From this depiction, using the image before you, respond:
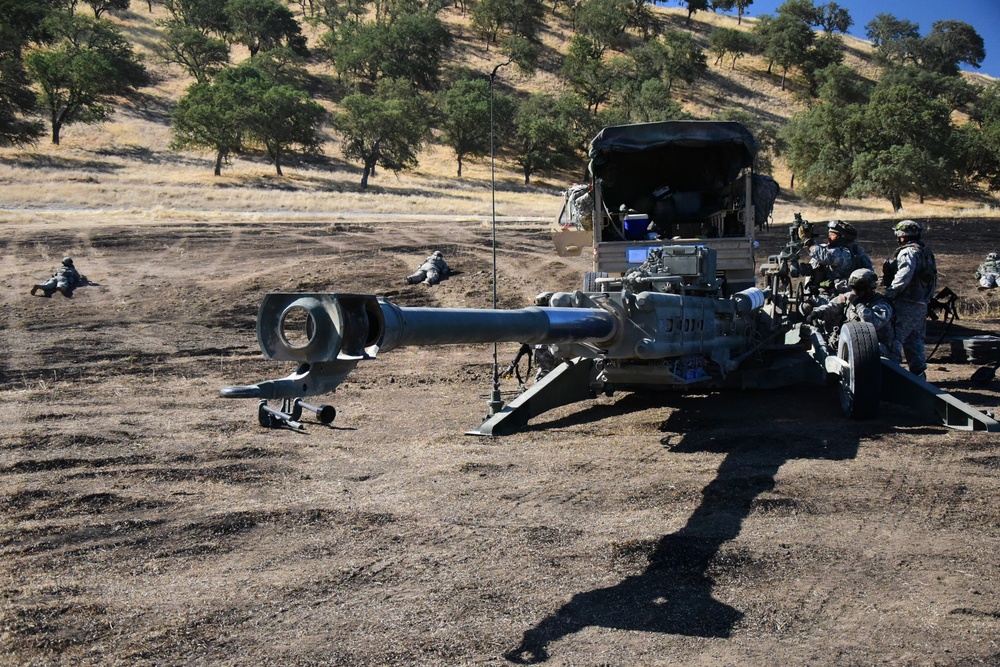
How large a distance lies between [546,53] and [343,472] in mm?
82897

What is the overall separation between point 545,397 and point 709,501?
2.79 metres

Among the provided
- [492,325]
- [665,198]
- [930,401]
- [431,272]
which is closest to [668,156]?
[665,198]

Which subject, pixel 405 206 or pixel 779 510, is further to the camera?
pixel 405 206

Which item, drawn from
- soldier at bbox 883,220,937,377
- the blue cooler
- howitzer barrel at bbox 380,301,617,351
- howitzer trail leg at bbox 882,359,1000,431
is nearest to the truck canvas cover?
the blue cooler

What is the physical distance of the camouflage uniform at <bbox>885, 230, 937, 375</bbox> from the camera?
1049 cm

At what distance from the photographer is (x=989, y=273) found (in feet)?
60.5

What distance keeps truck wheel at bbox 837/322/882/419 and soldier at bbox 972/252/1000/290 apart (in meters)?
11.0

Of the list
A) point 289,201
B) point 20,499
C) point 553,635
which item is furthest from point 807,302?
point 289,201

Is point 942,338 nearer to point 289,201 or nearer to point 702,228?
point 702,228

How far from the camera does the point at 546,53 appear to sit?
85812mm

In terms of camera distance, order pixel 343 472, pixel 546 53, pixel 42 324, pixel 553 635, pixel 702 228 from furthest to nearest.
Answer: pixel 546 53 < pixel 42 324 < pixel 702 228 < pixel 343 472 < pixel 553 635

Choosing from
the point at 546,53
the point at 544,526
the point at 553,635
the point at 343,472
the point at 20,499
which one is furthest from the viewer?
the point at 546,53

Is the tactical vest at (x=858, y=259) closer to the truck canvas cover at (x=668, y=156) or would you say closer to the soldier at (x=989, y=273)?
the truck canvas cover at (x=668, y=156)

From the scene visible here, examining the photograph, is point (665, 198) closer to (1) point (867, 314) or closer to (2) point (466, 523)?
(1) point (867, 314)
